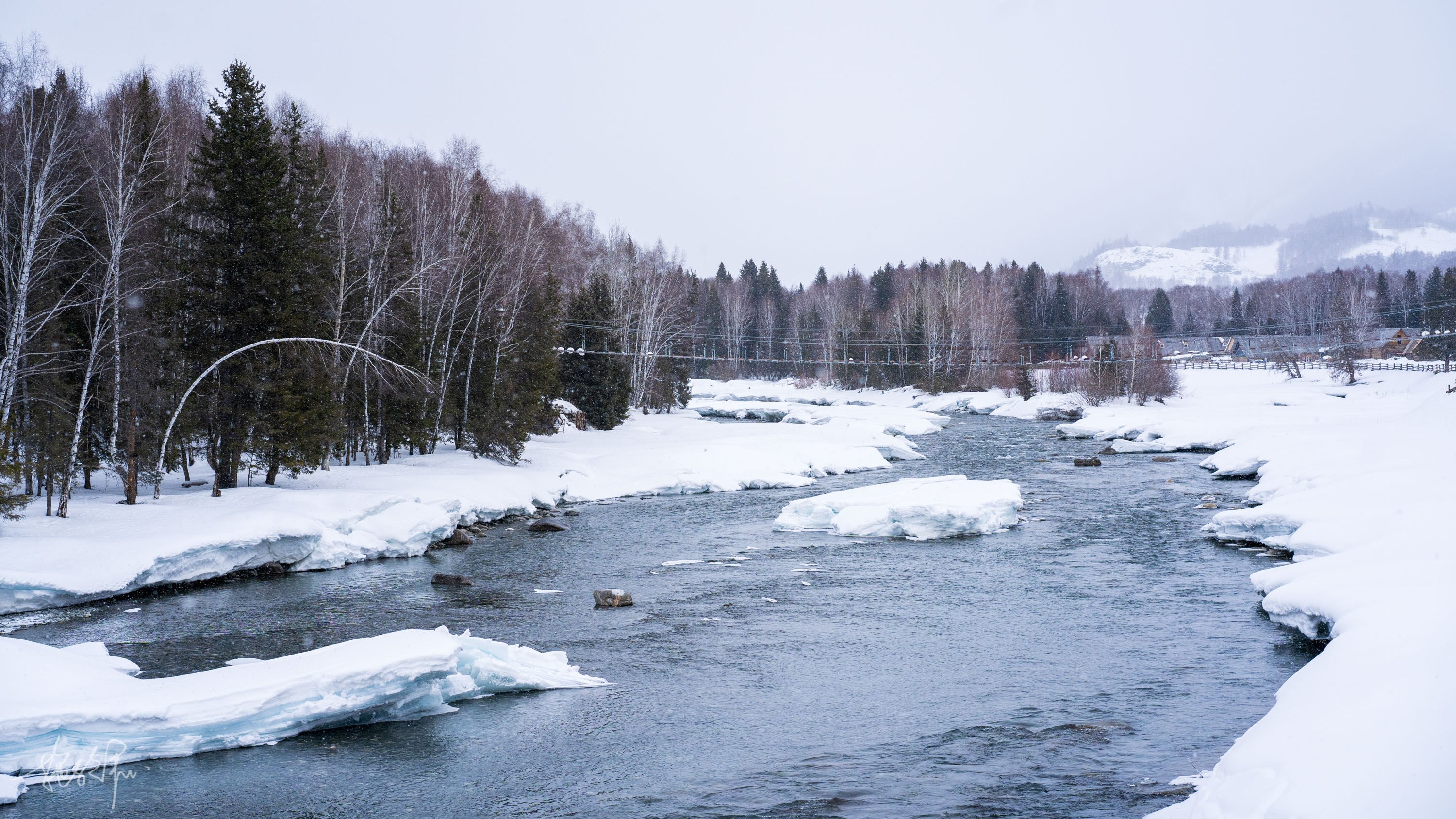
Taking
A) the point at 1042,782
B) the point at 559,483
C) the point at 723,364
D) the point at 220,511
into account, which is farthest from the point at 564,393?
the point at 723,364

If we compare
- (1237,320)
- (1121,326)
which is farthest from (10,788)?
(1237,320)

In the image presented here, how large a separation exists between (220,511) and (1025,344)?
97.7 meters

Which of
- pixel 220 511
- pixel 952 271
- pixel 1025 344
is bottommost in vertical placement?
pixel 220 511

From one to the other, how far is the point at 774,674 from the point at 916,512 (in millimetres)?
11634

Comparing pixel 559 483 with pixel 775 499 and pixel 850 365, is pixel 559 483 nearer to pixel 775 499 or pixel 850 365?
pixel 775 499

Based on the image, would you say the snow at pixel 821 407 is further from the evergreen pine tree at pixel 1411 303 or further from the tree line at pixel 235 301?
the evergreen pine tree at pixel 1411 303

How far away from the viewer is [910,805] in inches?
317

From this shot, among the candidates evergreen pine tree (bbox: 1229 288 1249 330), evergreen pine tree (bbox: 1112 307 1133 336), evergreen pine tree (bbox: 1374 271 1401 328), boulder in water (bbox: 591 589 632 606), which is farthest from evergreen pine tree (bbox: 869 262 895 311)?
boulder in water (bbox: 591 589 632 606)

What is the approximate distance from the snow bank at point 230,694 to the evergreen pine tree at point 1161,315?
432 feet

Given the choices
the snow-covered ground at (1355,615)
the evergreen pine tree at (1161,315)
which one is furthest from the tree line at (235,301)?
the evergreen pine tree at (1161,315)

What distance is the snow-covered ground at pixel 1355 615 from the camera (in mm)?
5203

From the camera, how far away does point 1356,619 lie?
977 centimetres

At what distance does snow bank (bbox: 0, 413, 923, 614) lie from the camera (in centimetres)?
1650

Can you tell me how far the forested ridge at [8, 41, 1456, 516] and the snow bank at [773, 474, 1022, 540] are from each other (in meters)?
11.9
